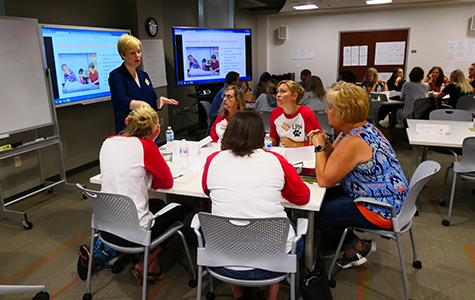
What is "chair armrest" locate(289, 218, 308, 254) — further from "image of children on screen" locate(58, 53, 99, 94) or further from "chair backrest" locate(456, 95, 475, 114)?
"chair backrest" locate(456, 95, 475, 114)

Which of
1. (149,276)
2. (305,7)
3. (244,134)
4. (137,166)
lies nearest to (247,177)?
(244,134)

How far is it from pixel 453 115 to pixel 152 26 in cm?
437

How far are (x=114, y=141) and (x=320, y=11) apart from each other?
809cm

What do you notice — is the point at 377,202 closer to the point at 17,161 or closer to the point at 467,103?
the point at 17,161

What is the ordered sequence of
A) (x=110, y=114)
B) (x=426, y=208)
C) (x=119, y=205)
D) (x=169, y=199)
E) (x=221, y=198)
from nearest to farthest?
(x=221, y=198) → (x=119, y=205) → (x=169, y=199) → (x=426, y=208) → (x=110, y=114)

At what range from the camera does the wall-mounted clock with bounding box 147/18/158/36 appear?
5.35 m

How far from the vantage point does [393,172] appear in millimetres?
2014

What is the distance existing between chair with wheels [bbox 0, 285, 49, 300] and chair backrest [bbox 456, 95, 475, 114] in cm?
551

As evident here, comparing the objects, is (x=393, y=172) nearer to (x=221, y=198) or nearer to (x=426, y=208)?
(x=221, y=198)

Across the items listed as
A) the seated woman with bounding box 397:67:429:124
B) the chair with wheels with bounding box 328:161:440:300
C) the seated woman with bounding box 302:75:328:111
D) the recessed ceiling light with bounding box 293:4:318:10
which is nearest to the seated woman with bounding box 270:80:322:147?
the chair with wheels with bounding box 328:161:440:300

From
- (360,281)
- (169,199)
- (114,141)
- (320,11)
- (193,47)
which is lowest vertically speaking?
(360,281)

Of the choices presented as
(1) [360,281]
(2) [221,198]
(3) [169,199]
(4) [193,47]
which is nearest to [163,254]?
(3) [169,199]

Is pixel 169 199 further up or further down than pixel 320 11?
further down

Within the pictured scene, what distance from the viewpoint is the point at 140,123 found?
6.57 feet
